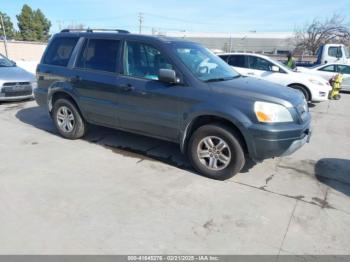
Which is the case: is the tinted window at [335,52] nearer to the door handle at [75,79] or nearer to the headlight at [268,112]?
the headlight at [268,112]

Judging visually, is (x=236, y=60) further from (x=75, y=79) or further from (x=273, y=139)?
(x=273, y=139)

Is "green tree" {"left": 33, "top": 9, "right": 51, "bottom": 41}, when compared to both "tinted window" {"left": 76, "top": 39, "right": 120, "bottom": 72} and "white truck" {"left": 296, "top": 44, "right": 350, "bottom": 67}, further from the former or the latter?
"tinted window" {"left": 76, "top": 39, "right": 120, "bottom": 72}

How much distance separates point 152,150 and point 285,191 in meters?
2.21

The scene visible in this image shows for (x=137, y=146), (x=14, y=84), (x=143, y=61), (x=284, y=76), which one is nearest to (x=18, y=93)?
(x=14, y=84)

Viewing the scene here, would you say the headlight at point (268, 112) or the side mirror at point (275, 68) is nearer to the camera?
the headlight at point (268, 112)

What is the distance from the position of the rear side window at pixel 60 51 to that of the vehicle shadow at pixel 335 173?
176 inches

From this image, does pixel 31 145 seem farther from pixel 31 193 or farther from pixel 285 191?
pixel 285 191

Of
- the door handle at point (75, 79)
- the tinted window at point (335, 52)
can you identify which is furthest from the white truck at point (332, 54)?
the door handle at point (75, 79)

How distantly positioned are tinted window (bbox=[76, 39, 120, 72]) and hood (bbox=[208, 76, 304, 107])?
170cm

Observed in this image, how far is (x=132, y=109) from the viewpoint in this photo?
15.0 ft

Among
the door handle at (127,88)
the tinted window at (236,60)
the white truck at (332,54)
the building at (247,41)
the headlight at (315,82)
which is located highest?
the building at (247,41)

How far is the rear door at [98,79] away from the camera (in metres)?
4.73

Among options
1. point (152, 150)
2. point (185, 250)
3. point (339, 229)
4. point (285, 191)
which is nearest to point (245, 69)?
point (152, 150)

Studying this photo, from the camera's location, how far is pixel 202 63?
4.50 meters
